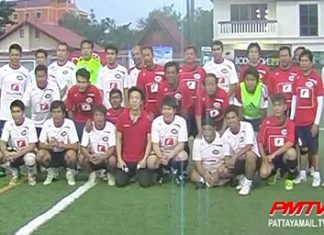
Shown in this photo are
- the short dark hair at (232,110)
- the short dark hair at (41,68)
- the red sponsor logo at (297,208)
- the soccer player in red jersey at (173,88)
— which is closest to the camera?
the red sponsor logo at (297,208)

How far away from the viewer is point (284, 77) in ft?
22.8

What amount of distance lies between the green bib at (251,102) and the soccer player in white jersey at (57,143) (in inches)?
58.9

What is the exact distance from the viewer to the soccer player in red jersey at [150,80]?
7277 millimetres

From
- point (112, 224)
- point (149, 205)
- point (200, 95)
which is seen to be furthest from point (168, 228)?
point (200, 95)

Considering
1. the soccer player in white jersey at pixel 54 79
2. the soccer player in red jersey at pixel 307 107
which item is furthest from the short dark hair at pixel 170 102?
the soccer player in white jersey at pixel 54 79

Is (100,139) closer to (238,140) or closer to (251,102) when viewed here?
(238,140)

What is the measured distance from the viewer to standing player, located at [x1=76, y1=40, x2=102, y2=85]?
7.57 m

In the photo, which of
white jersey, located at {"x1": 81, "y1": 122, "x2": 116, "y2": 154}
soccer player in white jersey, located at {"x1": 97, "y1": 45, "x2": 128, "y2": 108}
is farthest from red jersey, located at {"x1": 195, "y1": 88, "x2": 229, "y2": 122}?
soccer player in white jersey, located at {"x1": 97, "y1": 45, "x2": 128, "y2": 108}

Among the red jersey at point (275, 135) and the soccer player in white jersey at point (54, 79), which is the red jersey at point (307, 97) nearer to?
the red jersey at point (275, 135)

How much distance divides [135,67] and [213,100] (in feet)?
4.08

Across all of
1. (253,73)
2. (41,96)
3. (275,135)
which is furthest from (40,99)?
(275,135)

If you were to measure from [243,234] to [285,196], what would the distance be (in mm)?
1343

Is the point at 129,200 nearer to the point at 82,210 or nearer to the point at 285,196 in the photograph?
the point at 82,210

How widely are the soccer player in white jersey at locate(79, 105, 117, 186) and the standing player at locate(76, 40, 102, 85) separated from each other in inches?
28.0
